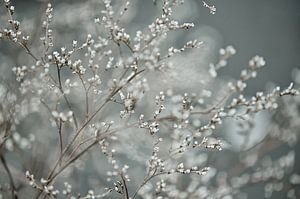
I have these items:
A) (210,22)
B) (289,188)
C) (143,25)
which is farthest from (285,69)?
(143,25)

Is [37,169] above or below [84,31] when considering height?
below

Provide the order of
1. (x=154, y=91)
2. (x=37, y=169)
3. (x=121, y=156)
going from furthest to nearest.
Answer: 1. (x=121, y=156)
2. (x=154, y=91)
3. (x=37, y=169)

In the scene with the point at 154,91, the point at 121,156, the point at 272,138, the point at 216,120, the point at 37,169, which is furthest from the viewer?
the point at 121,156

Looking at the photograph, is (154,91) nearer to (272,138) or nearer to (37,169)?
(272,138)

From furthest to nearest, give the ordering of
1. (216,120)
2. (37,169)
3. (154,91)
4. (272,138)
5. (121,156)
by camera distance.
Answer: (121,156), (272,138), (154,91), (37,169), (216,120)

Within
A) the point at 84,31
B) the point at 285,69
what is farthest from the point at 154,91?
the point at 285,69

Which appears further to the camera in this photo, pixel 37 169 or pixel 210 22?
pixel 210 22

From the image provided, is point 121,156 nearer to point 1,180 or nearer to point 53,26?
point 1,180

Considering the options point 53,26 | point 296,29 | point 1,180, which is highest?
point 296,29

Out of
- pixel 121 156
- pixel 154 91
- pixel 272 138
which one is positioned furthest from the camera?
pixel 121 156
